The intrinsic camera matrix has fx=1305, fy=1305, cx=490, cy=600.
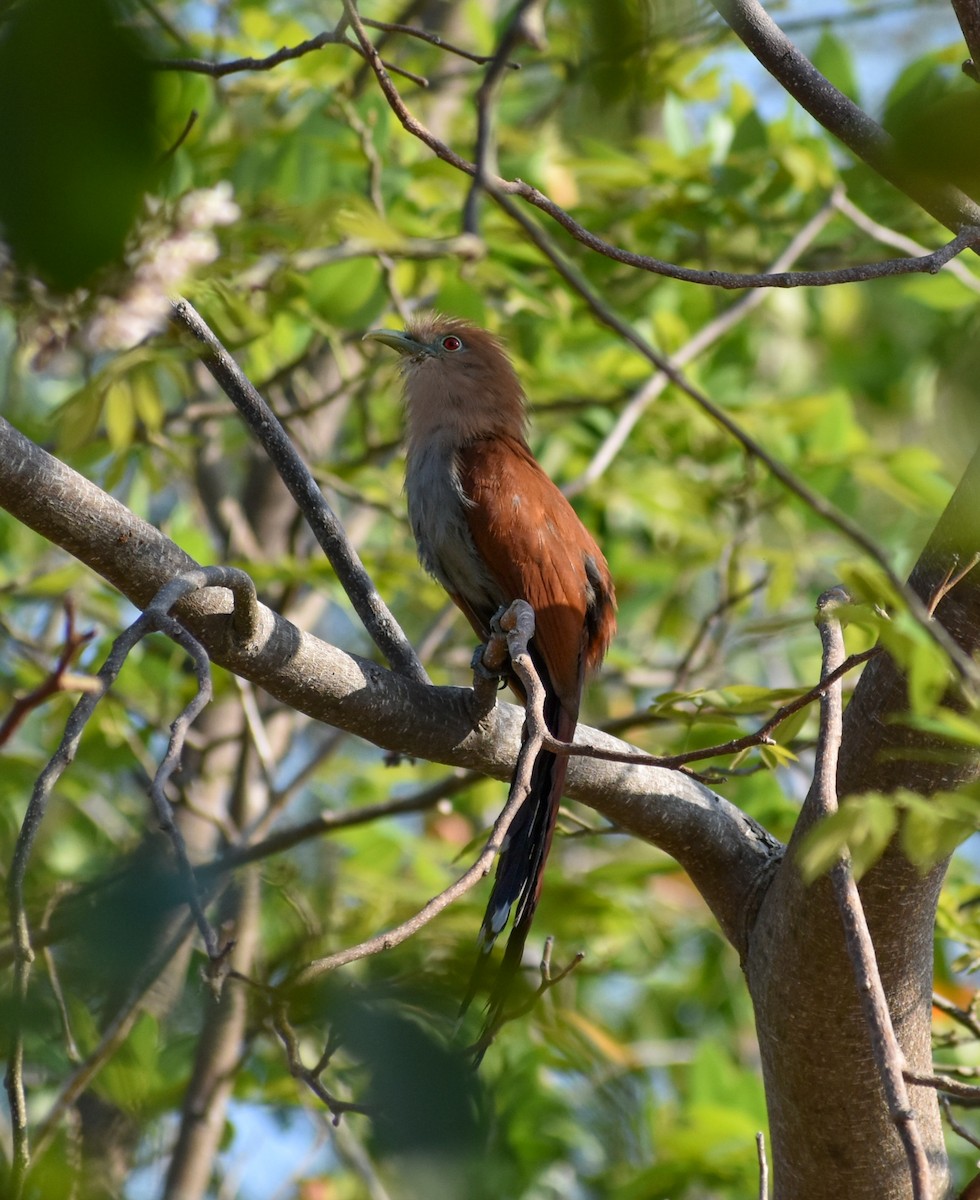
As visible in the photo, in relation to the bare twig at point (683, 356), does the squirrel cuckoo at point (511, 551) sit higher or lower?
lower

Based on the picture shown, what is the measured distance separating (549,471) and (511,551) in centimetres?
175

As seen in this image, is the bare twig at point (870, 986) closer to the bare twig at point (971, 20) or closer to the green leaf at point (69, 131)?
the bare twig at point (971, 20)

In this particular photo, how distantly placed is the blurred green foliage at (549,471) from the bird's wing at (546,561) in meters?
0.26

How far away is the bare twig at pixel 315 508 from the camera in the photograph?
241 centimetres

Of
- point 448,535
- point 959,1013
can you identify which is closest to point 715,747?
point 959,1013

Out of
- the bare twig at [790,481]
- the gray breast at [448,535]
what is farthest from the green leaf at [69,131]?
the gray breast at [448,535]

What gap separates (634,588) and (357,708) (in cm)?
321

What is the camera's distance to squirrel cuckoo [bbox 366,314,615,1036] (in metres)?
2.74

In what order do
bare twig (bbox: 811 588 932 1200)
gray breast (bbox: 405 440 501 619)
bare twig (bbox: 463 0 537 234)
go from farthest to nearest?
A: gray breast (bbox: 405 440 501 619) < bare twig (bbox: 811 588 932 1200) < bare twig (bbox: 463 0 537 234)

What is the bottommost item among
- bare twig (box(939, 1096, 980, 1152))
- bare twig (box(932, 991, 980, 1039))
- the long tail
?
bare twig (box(939, 1096, 980, 1152))

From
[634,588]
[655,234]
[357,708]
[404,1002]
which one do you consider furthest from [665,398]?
[404,1002]

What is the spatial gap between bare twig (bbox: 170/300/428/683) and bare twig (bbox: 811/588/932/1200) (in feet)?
2.86

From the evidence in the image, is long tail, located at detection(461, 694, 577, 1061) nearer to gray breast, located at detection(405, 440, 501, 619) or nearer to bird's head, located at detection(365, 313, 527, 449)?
gray breast, located at detection(405, 440, 501, 619)

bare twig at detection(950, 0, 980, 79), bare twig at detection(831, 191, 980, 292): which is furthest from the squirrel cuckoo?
bare twig at detection(950, 0, 980, 79)
